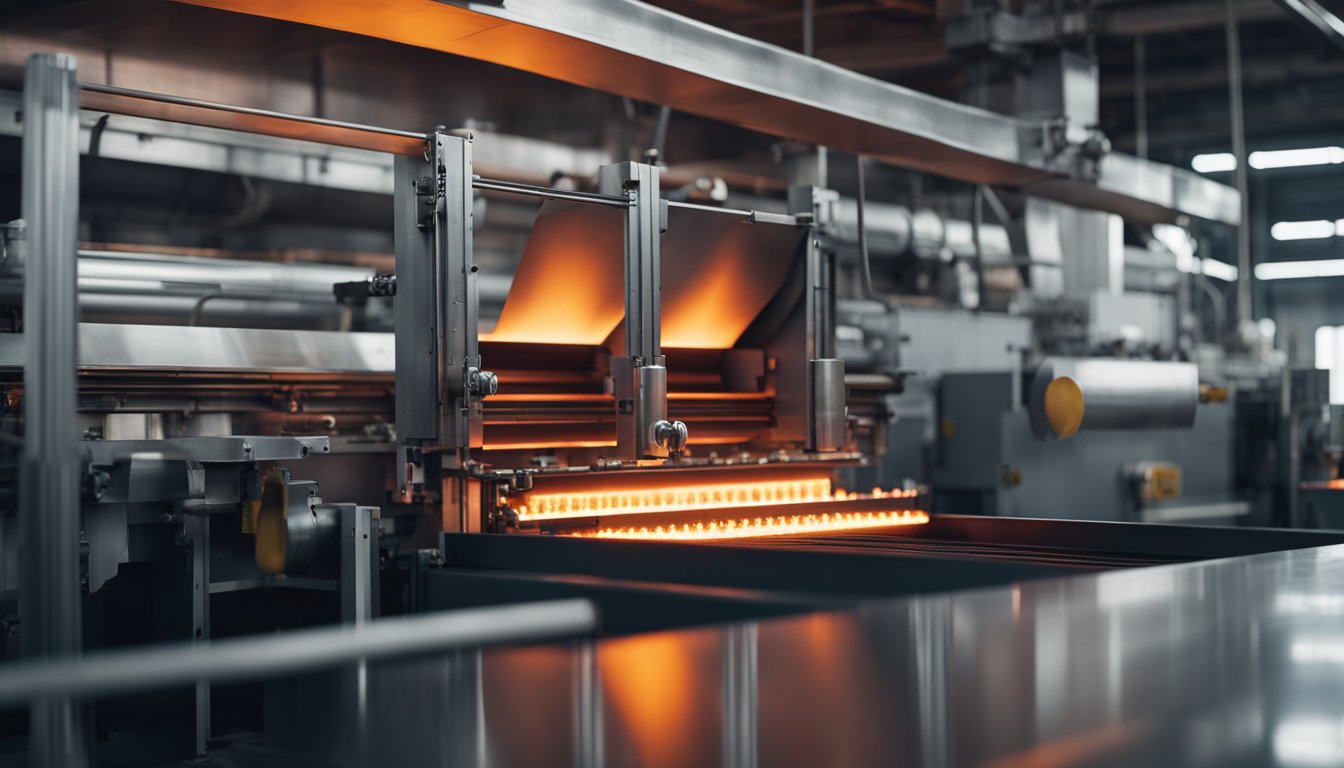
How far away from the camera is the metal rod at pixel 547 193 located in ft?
10.9

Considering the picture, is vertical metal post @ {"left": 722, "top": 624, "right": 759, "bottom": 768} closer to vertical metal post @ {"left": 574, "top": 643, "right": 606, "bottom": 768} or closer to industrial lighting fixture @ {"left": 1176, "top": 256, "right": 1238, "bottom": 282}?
vertical metal post @ {"left": 574, "top": 643, "right": 606, "bottom": 768}

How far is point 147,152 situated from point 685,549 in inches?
96.8

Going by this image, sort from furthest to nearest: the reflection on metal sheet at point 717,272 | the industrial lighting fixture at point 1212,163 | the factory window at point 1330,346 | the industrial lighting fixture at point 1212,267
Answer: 1. the factory window at point 1330,346
2. the industrial lighting fixture at point 1212,163
3. the industrial lighting fixture at point 1212,267
4. the reflection on metal sheet at point 717,272

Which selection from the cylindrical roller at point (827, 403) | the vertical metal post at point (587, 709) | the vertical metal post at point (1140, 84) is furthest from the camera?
the vertical metal post at point (1140, 84)

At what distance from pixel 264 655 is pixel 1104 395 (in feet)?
16.3

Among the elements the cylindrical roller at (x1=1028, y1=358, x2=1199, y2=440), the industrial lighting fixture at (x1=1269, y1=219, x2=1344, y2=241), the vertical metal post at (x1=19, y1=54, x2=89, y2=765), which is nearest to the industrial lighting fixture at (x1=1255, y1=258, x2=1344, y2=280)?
the industrial lighting fixture at (x1=1269, y1=219, x2=1344, y2=241)

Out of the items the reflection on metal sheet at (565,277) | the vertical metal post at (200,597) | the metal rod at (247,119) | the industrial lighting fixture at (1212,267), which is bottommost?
the vertical metal post at (200,597)

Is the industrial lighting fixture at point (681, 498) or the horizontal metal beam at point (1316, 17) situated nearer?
the industrial lighting fixture at point (681, 498)

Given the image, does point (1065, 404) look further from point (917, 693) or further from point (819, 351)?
point (917, 693)

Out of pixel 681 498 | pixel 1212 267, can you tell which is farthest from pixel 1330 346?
pixel 681 498

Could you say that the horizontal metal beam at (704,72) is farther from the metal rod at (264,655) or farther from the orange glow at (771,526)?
the metal rod at (264,655)

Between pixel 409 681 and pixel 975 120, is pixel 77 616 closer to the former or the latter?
pixel 409 681

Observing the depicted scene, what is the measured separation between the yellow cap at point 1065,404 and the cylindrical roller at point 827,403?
1.64 meters

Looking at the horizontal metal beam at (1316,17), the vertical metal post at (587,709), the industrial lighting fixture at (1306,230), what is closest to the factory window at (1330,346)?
the industrial lighting fixture at (1306,230)
